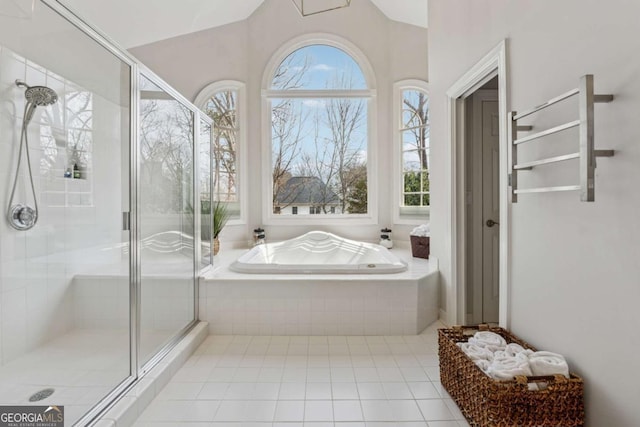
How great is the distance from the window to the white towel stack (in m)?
2.55

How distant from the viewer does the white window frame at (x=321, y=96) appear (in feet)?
14.2

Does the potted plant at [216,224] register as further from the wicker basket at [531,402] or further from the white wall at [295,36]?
the wicker basket at [531,402]

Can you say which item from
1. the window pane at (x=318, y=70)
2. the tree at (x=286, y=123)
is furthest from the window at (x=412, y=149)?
the tree at (x=286, y=123)

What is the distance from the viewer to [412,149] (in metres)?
4.22

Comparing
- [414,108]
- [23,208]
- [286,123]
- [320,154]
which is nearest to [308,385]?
[23,208]

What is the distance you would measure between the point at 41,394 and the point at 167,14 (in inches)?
132

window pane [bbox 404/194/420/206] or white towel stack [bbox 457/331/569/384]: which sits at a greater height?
window pane [bbox 404/194/420/206]

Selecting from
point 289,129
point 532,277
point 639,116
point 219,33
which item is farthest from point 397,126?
point 639,116

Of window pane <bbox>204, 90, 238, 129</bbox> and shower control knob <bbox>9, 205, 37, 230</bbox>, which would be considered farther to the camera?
window pane <bbox>204, 90, 238, 129</bbox>

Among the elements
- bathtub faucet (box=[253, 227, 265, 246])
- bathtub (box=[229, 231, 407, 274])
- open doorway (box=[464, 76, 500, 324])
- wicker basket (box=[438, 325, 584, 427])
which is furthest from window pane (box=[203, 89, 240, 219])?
wicker basket (box=[438, 325, 584, 427])

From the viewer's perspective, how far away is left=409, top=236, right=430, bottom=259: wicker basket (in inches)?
135

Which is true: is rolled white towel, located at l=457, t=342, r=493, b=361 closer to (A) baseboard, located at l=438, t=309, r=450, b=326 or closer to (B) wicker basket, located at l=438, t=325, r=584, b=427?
(B) wicker basket, located at l=438, t=325, r=584, b=427

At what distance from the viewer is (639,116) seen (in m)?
1.08

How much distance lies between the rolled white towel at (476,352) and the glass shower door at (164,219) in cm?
172
